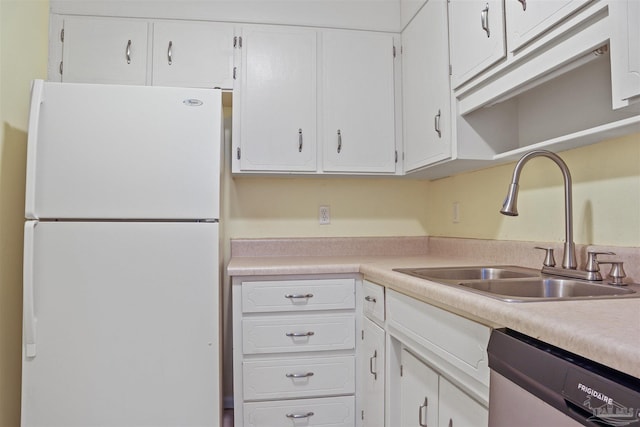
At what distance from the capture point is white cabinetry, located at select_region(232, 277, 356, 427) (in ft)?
5.46

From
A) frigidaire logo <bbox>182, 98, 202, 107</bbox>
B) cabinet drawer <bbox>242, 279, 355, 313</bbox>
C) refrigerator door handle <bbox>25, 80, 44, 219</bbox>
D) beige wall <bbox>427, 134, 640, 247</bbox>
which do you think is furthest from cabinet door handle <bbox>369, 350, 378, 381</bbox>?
refrigerator door handle <bbox>25, 80, 44, 219</bbox>

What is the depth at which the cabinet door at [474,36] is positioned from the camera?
1278 millimetres

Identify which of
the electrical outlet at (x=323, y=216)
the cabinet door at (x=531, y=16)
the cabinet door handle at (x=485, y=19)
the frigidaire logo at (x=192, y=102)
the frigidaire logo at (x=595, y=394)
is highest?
the cabinet door handle at (x=485, y=19)

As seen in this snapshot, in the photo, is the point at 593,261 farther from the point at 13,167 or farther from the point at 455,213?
the point at 13,167

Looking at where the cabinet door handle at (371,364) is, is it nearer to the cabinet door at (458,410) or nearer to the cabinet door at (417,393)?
the cabinet door at (417,393)

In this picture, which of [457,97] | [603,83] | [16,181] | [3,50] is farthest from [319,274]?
[3,50]

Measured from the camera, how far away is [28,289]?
142 cm

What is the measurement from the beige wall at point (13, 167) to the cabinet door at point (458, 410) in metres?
1.71

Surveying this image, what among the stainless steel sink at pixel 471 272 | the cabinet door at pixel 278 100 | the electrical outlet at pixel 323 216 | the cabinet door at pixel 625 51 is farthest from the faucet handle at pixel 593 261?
the electrical outlet at pixel 323 216

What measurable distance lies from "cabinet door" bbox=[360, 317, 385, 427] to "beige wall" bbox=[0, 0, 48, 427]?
1.50m

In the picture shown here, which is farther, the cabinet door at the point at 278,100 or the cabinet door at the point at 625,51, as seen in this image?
the cabinet door at the point at 278,100

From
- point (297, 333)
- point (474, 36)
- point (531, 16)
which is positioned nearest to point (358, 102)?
point (474, 36)

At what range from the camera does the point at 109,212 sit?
58.7 inches

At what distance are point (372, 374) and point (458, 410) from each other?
0.62m
